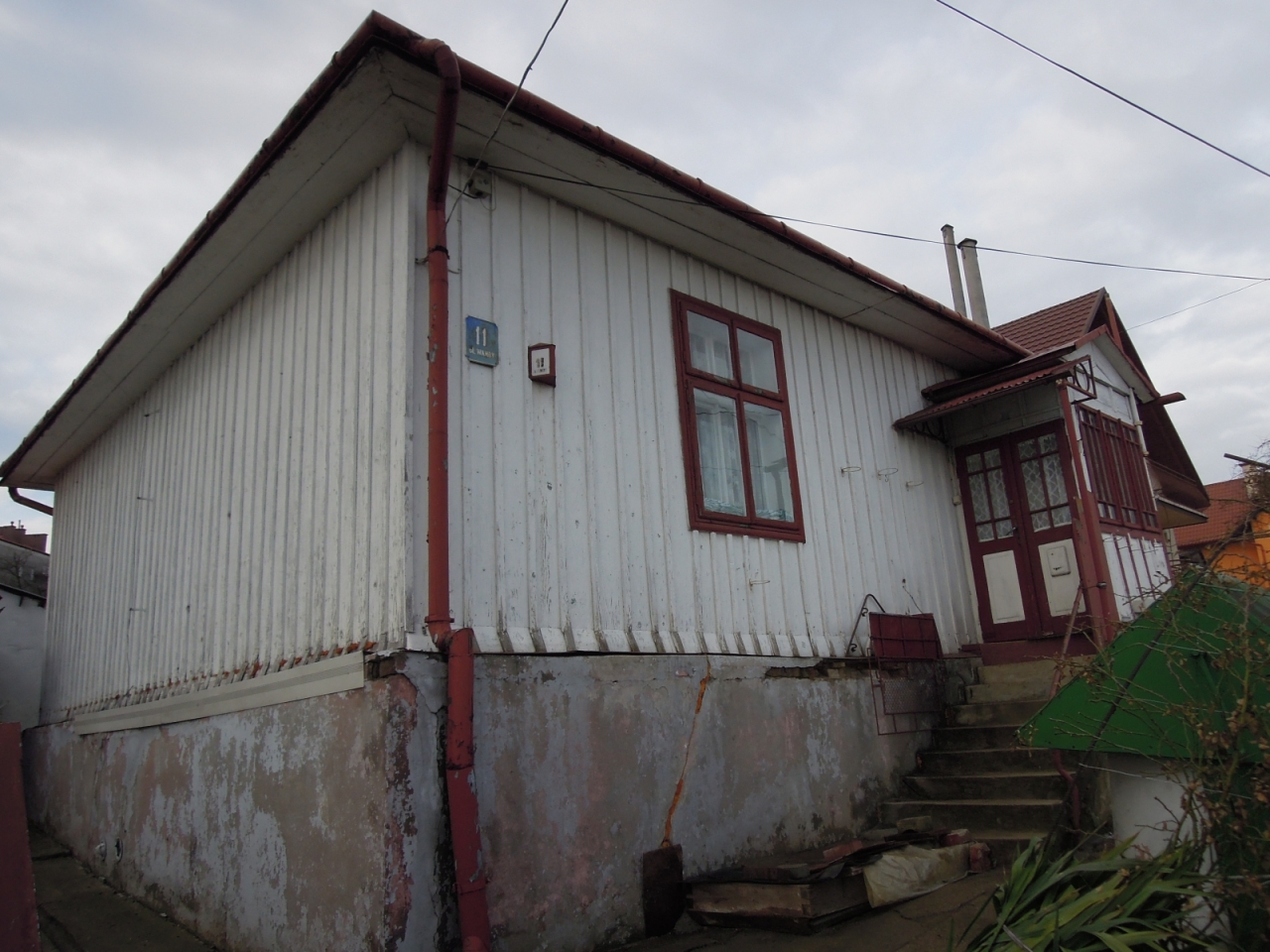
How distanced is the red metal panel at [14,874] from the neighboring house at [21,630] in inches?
343

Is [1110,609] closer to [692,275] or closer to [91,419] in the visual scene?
[692,275]

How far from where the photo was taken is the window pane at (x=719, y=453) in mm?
6156

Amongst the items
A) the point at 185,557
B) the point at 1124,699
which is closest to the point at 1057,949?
the point at 1124,699

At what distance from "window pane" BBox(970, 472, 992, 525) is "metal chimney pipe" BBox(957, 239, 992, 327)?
16.9 ft

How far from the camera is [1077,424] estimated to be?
8.01 m

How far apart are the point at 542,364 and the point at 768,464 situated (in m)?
2.13

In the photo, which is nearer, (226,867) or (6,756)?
(6,756)

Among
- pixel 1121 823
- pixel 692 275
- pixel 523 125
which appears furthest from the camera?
pixel 692 275

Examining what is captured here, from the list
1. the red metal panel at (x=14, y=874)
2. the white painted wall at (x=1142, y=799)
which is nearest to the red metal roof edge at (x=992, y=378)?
the white painted wall at (x=1142, y=799)

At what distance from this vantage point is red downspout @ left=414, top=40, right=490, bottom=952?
157 inches

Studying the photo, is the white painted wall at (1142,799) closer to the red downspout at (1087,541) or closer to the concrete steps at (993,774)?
the concrete steps at (993,774)

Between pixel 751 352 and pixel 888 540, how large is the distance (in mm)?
1971

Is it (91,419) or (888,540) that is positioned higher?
(91,419)

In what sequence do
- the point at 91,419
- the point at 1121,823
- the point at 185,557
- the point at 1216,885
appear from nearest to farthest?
1. the point at 1216,885
2. the point at 1121,823
3. the point at 185,557
4. the point at 91,419
